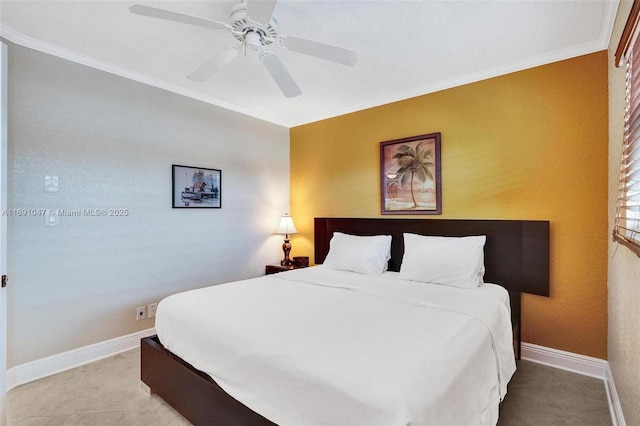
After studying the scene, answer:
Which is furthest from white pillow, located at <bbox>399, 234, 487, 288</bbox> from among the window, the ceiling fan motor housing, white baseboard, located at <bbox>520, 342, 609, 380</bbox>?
the ceiling fan motor housing

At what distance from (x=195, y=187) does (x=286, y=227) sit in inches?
47.4

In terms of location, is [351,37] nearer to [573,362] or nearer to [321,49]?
[321,49]

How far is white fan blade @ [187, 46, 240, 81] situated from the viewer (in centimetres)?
198

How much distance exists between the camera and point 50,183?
2.40 m

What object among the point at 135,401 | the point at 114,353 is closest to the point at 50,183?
the point at 114,353

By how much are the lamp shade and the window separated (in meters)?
3.02

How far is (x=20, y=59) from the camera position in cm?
227

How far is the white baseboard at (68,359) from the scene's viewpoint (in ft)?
7.35

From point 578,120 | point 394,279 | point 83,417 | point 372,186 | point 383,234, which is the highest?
point 578,120

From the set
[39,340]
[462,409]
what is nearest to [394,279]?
[462,409]

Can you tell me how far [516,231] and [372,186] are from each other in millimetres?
1464

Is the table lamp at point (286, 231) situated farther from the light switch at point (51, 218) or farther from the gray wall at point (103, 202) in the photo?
the light switch at point (51, 218)

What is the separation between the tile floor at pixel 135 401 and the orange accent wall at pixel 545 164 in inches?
16.2

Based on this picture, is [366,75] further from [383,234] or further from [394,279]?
[394,279]
